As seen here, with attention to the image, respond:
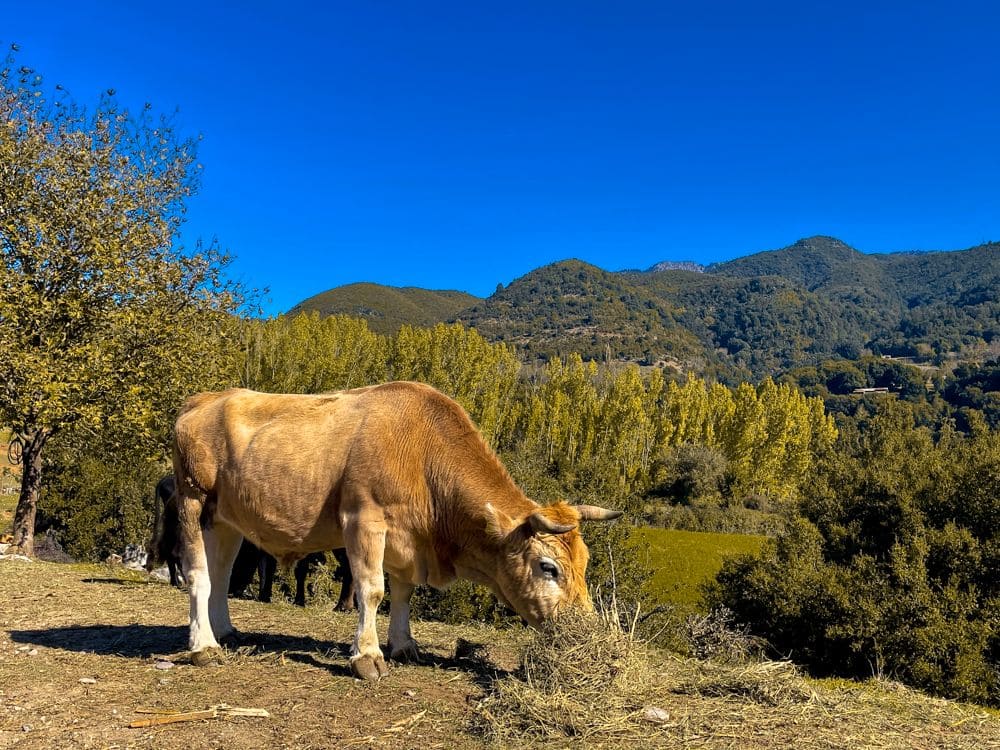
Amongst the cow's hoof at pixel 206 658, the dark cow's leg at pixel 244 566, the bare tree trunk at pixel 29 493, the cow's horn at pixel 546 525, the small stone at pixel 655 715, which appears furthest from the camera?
the bare tree trunk at pixel 29 493

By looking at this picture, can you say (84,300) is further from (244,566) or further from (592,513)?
(592,513)

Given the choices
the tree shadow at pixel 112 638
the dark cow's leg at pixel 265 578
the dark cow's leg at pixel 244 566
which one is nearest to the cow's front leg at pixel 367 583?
the tree shadow at pixel 112 638

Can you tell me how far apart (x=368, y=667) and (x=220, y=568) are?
2.14 meters

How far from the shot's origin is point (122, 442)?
49.4ft

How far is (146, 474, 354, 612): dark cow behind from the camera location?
755cm

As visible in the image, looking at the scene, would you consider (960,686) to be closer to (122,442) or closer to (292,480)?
(292,480)

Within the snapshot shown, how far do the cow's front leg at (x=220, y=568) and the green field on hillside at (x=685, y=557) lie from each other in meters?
15.8

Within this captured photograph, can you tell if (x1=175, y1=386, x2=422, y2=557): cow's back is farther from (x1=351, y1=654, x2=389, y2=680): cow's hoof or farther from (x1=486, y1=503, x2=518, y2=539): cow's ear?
(x1=351, y1=654, x2=389, y2=680): cow's hoof

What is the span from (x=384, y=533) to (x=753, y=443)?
65545mm

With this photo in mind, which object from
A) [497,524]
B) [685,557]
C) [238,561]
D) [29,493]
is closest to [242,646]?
[497,524]

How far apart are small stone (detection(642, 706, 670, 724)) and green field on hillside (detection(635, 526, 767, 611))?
16.3 meters

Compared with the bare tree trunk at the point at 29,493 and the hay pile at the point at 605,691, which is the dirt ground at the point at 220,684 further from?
the bare tree trunk at the point at 29,493

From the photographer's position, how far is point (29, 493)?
48.7ft

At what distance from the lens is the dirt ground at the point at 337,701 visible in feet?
14.9
